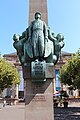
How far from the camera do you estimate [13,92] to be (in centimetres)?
8306

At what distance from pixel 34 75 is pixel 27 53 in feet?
3.58

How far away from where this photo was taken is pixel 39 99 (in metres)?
11.1

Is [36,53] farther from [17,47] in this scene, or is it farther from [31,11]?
[31,11]

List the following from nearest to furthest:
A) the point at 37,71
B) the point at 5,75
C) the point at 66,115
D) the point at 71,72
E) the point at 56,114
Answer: the point at 37,71 < the point at 66,115 < the point at 56,114 < the point at 71,72 < the point at 5,75

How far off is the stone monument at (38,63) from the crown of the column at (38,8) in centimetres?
72

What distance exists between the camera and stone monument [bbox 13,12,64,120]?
10984 millimetres

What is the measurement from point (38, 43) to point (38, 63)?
90cm

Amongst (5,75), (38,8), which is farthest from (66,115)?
(5,75)

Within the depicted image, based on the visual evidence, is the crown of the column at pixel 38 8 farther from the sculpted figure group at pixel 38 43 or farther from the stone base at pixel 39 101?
the stone base at pixel 39 101

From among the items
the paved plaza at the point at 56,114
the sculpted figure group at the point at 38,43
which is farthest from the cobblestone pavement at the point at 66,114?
the sculpted figure group at the point at 38,43

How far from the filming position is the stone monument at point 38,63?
36.0ft

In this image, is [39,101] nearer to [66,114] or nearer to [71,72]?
[66,114]

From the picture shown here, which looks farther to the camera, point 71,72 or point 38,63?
point 71,72

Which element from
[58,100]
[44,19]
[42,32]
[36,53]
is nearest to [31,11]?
[44,19]
